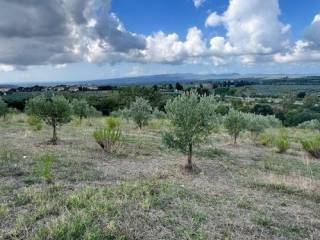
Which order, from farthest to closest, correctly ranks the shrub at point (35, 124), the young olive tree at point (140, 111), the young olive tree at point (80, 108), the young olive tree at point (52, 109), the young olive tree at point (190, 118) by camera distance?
the young olive tree at point (80, 108), the young olive tree at point (140, 111), the shrub at point (35, 124), the young olive tree at point (52, 109), the young olive tree at point (190, 118)

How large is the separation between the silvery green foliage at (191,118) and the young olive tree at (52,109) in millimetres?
7520

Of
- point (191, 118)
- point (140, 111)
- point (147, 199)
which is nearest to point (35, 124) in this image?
point (140, 111)

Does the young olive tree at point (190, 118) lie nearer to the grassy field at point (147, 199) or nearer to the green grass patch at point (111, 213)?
the grassy field at point (147, 199)

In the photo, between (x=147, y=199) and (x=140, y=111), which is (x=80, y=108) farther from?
(x=147, y=199)

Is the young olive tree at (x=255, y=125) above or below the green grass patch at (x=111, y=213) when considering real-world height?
below

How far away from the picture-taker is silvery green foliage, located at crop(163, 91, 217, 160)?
15.8m

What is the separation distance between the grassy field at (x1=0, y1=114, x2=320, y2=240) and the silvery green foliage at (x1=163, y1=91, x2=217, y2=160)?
54.5 inches

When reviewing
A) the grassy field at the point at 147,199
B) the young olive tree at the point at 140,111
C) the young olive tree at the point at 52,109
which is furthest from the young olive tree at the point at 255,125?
the young olive tree at the point at 52,109

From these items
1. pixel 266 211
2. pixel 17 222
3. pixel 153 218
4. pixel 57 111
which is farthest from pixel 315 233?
pixel 57 111

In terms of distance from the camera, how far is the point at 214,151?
2147 centimetres

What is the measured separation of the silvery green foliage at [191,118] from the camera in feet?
52.0

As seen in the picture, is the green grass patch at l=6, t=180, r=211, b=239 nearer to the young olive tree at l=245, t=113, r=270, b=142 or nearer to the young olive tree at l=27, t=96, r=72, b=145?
the young olive tree at l=27, t=96, r=72, b=145

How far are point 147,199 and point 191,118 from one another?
6850 millimetres

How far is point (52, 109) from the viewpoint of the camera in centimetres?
2089
